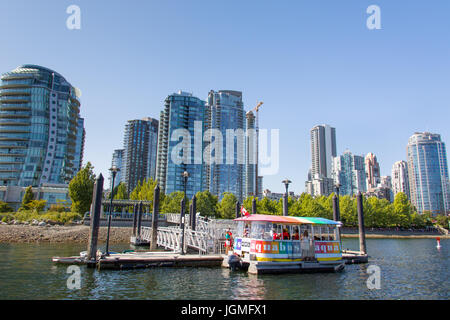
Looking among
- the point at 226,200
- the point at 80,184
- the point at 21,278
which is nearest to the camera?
the point at 21,278

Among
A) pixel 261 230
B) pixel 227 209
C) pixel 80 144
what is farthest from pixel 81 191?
pixel 80 144

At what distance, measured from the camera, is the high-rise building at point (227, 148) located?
179 m

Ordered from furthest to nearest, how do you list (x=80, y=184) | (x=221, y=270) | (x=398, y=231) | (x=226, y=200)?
(x=398, y=231), (x=226, y=200), (x=80, y=184), (x=221, y=270)

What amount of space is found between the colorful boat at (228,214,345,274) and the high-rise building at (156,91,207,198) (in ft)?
424

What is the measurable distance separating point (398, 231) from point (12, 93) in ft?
453

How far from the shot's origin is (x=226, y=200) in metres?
90.8

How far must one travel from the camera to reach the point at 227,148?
184 meters

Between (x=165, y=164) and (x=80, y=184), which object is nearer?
(x=80, y=184)

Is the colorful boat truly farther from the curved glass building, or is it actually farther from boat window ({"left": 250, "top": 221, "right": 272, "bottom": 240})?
the curved glass building

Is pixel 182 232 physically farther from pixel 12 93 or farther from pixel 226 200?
pixel 12 93

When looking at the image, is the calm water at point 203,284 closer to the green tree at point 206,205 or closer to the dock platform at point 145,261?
the dock platform at point 145,261

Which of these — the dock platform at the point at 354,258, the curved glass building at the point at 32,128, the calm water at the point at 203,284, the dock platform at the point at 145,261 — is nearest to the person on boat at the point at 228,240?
the dock platform at the point at 145,261

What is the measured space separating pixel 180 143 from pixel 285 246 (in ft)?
448
